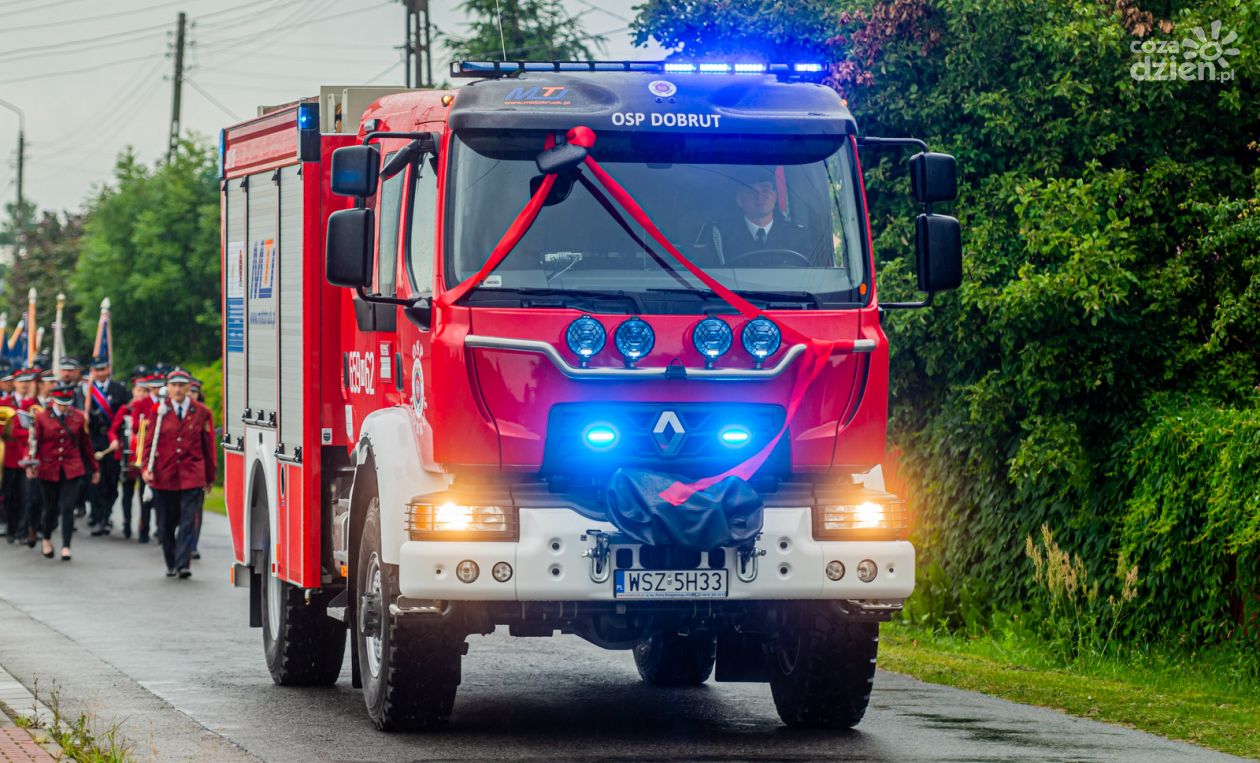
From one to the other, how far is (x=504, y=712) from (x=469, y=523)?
7.24 ft

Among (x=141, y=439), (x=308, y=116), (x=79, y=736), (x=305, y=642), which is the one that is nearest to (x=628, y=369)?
(x=79, y=736)

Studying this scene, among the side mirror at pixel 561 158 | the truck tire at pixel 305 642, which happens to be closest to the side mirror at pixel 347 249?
the side mirror at pixel 561 158

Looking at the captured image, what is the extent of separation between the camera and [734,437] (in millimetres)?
9461

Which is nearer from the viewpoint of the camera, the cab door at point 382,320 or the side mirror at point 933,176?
the side mirror at point 933,176

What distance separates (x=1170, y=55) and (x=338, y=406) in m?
6.67

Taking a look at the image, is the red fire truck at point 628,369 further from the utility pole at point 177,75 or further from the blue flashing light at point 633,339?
the utility pole at point 177,75

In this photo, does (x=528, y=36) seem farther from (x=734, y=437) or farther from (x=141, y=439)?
(x=734, y=437)

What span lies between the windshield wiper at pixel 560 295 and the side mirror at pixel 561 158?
52 cm

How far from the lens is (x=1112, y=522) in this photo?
1427cm

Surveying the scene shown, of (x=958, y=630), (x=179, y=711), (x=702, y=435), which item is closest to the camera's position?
(x=702, y=435)

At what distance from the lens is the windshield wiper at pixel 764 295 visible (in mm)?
9484

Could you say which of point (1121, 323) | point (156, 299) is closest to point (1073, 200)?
point (1121, 323)

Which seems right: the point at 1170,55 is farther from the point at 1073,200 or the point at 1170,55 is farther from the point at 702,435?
the point at 702,435

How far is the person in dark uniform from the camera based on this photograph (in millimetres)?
27031
